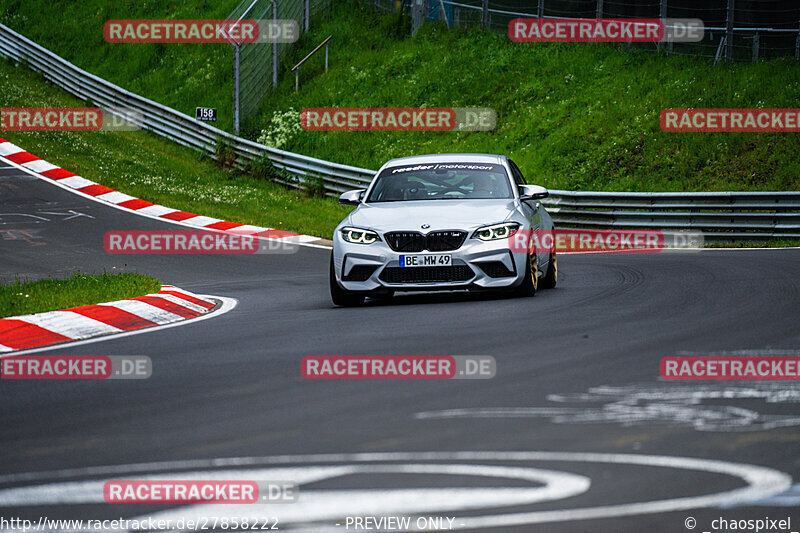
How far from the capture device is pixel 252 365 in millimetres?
7160

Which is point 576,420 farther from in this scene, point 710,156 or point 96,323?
point 710,156

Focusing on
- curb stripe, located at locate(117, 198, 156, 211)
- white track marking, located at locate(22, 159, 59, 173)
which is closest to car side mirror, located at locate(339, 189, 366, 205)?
curb stripe, located at locate(117, 198, 156, 211)

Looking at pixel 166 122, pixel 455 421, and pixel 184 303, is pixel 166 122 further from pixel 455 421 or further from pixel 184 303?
pixel 455 421

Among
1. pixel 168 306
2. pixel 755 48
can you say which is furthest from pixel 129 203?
pixel 755 48

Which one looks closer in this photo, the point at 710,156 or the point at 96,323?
the point at 96,323

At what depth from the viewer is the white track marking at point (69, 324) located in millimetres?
8938

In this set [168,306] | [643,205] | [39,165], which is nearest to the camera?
[168,306]

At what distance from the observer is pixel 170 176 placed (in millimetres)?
27766

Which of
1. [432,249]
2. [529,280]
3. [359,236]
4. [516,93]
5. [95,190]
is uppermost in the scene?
[516,93]

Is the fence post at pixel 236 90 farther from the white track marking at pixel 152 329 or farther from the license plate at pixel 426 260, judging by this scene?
the license plate at pixel 426 260

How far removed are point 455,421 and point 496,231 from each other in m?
5.52

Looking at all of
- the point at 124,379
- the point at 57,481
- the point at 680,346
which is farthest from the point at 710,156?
the point at 57,481

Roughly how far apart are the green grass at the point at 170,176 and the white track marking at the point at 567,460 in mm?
16810

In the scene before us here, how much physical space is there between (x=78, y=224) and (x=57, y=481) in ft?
53.8
